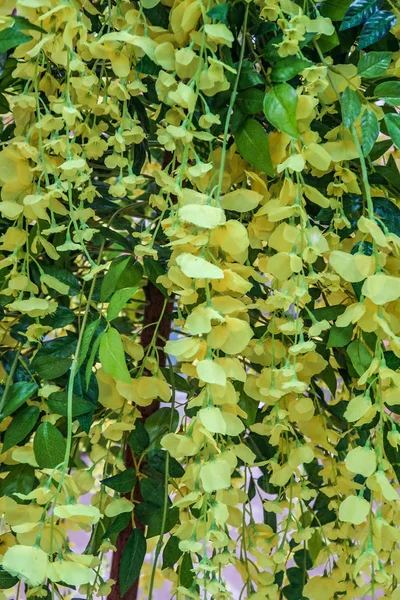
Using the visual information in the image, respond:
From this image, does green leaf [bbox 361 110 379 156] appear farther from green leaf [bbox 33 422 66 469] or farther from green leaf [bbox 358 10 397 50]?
green leaf [bbox 33 422 66 469]

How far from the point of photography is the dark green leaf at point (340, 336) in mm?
487

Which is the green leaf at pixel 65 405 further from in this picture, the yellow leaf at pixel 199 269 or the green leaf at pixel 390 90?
the green leaf at pixel 390 90

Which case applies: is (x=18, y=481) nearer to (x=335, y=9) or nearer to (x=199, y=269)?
(x=199, y=269)

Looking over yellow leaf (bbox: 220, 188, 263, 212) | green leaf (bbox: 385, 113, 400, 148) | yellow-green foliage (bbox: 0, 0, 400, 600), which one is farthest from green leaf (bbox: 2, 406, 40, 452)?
green leaf (bbox: 385, 113, 400, 148)

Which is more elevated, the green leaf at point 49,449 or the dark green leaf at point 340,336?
the dark green leaf at point 340,336

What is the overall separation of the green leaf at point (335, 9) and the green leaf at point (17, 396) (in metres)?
0.33

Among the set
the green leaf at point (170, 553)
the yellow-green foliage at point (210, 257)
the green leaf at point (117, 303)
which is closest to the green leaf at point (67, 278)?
the yellow-green foliage at point (210, 257)

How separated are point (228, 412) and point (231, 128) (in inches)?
7.3

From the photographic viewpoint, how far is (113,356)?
0.45m

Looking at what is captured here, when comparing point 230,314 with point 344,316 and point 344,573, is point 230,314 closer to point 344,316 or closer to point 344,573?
point 344,316

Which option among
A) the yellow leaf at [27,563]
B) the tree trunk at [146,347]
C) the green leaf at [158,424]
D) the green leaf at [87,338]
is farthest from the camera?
the tree trunk at [146,347]

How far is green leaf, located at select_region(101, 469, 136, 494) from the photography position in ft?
1.82

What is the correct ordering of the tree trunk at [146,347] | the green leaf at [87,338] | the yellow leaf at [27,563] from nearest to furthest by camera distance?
the yellow leaf at [27,563] → the green leaf at [87,338] → the tree trunk at [146,347]

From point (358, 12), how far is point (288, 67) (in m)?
0.07
